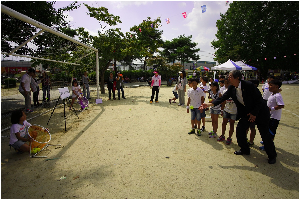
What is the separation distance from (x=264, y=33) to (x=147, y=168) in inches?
1329

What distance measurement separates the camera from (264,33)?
2927cm

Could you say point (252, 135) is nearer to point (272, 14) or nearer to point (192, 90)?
point (192, 90)

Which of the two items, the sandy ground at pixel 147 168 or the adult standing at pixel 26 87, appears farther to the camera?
the adult standing at pixel 26 87

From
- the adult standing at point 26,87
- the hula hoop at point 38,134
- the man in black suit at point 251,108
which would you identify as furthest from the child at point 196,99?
the adult standing at point 26,87

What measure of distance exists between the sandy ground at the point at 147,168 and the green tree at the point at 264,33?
97.4 ft

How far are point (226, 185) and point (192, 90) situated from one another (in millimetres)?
2862

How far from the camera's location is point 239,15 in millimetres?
30859

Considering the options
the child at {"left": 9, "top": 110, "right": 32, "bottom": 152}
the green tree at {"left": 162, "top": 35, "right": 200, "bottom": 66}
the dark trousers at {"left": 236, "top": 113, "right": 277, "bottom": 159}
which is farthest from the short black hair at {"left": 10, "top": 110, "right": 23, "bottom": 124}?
the green tree at {"left": 162, "top": 35, "right": 200, "bottom": 66}

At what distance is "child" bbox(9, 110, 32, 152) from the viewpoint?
3.98 meters

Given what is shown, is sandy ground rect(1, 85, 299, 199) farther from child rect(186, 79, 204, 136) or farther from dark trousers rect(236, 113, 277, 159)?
child rect(186, 79, 204, 136)

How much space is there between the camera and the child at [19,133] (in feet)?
13.1

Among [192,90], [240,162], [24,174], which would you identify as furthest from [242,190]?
[24,174]

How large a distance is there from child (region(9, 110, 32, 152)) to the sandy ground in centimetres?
23

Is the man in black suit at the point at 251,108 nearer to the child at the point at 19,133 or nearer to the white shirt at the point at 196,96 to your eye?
the white shirt at the point at 196,96
